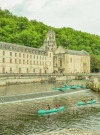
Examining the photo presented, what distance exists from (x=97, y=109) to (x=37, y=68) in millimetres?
66057

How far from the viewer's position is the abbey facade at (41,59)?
299ft

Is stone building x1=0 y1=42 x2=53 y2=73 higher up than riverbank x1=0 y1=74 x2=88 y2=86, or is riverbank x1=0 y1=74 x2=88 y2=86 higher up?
stone building x1=0 y1=42 x2=53 y2=73

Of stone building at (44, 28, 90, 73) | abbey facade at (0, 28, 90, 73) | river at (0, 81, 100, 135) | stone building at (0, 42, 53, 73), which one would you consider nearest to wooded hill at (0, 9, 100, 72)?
abbey facade at (0, 28, 90, 73)

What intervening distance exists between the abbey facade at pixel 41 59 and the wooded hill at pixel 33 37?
17.0m

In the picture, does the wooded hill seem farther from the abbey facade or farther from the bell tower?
the abbey facade

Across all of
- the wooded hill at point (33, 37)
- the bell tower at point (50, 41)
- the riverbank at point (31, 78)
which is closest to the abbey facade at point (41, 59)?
the bell tower at point (50, 41)

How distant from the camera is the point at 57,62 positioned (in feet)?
420

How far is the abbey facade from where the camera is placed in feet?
299

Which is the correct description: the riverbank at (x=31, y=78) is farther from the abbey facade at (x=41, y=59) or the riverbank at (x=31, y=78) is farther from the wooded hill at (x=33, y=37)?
the wooded hill at (x=33, y=37)

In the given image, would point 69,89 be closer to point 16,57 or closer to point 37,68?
point 16,57

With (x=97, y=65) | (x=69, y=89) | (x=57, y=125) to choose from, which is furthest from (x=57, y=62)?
(x=57, y=125)

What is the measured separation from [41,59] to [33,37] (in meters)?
35.4

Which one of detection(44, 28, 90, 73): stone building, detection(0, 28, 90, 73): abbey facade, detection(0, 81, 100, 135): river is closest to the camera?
detection(0, 81, 100, 135): river

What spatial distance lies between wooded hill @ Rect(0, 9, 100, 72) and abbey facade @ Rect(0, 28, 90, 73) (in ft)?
55.9
